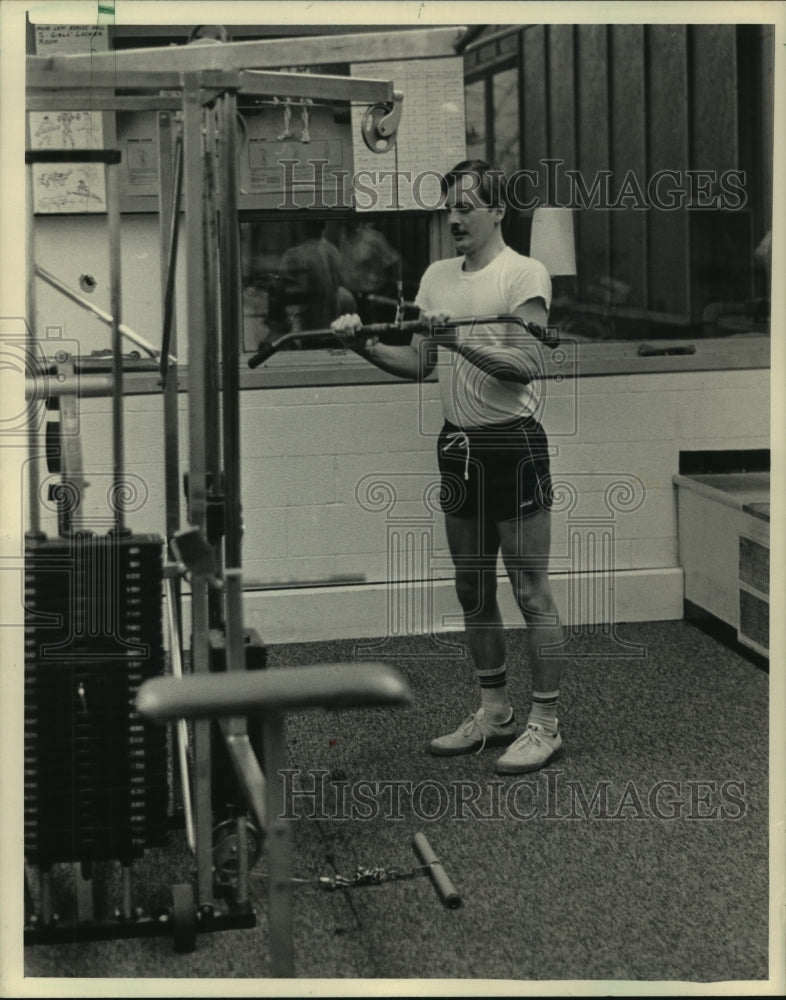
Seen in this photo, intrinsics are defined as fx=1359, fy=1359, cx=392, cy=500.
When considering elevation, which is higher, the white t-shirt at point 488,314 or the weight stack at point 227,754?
the white t-shirt at point 488,314

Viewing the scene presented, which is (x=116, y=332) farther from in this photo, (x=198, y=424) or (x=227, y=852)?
(x=227, y=852)

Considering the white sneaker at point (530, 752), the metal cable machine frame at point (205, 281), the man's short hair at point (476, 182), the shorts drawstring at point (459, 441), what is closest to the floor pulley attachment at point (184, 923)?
the metal cable machine frame at point (205, 281)

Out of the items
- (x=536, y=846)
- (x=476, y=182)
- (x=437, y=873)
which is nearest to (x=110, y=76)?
(x=476, y=182)

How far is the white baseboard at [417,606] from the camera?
4.34 metres

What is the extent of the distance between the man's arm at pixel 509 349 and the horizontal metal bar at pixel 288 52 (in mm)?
878

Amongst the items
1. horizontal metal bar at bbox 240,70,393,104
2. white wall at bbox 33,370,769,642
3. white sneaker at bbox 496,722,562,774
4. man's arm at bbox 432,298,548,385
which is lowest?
white sneaker at bbox 496,722,562,774

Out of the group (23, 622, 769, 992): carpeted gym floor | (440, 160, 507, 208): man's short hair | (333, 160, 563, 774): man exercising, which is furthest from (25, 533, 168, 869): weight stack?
(440, 160, 507, 208): man's short hair

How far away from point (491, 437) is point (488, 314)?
0.96 feet

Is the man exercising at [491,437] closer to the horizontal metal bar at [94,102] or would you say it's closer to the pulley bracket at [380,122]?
the pulley bracket at [380,122]

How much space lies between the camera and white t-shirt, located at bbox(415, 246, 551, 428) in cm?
317

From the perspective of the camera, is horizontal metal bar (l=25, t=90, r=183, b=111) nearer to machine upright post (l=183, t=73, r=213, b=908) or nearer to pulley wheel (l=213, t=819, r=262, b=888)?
machine upright post (l=183, t=73, r=213, b=908)

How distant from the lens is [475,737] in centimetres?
338

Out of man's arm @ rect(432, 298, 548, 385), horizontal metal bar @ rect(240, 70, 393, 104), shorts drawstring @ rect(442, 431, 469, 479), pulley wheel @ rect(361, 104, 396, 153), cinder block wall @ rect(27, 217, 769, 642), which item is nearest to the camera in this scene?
horizontal metal bar @ rect(240, 70, 393, 104)

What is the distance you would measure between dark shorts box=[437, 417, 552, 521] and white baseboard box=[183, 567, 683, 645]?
114 centimetres
